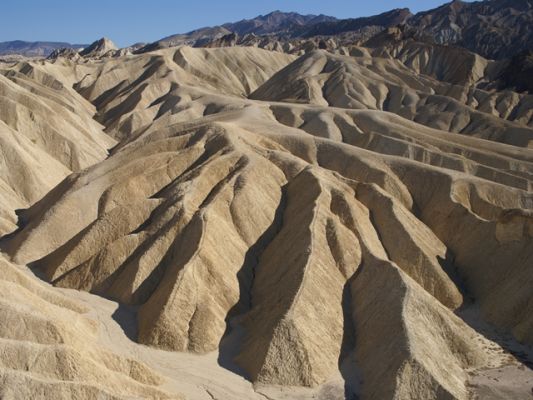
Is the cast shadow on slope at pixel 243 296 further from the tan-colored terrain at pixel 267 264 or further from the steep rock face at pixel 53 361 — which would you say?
the steep rock face at pixel 53 361

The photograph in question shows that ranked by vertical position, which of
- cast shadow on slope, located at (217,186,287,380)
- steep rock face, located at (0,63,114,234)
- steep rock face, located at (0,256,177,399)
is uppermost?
steep rock face, located at (0,63,114,234)

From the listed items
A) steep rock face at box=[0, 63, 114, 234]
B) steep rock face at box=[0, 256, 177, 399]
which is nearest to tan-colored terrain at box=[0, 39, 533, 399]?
steep rock face at box=[0, 256, 177, 399]

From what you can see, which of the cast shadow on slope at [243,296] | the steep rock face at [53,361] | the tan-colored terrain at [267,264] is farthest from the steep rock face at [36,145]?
the steep rock face at [53,361]

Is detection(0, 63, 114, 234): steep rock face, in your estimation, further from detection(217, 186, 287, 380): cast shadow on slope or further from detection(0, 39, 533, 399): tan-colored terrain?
detection(217, 186, 287, 380): cast shadow on slope

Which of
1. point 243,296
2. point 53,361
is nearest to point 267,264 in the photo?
point 243,296

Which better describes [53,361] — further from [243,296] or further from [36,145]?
[36,145]

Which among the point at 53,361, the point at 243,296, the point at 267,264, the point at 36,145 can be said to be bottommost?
the point at 53,361

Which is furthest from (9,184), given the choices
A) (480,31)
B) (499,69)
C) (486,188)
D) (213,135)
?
(480,31)

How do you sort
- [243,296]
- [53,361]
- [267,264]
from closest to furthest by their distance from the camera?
[53,361]
[243,296]
[267,264]
